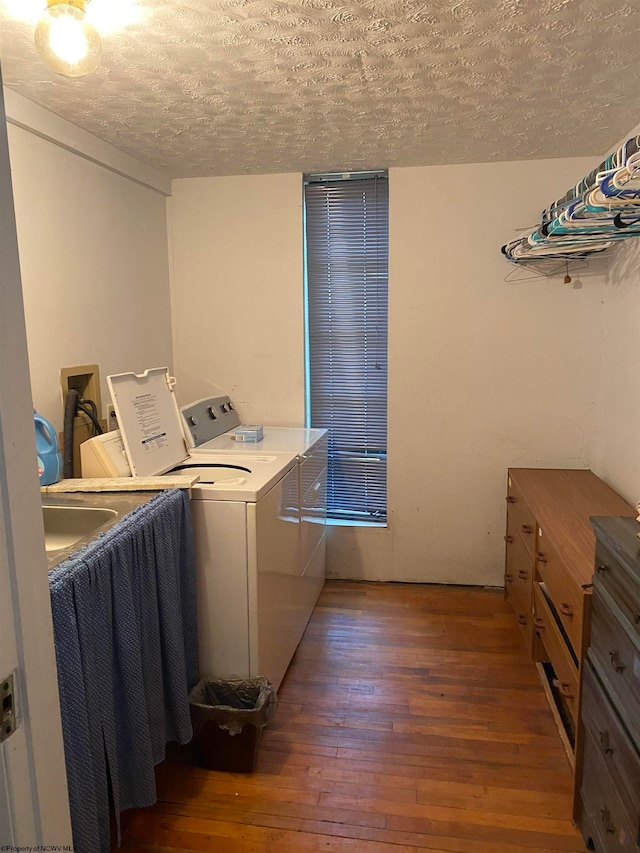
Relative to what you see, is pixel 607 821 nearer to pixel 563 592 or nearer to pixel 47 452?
pixel 563 592

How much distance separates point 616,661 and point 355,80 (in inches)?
78.3

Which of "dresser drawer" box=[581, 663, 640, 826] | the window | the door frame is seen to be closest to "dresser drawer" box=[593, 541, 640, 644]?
"dresser drawer" box=[581, 663, 640, 826]

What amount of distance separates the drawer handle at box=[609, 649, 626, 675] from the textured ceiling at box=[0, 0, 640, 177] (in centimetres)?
170

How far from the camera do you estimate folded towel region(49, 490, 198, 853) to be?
4.65 feet

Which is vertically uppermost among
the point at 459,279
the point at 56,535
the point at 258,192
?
the point at 258,192

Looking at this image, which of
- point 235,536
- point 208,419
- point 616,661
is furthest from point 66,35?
point 616,661

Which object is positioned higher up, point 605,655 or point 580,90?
point 580,90

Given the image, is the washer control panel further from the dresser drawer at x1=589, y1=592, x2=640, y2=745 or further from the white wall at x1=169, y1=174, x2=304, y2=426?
the dresser drawer at x1=589, y1=592, x2=640, y2=745

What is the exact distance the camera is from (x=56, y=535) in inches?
81.7

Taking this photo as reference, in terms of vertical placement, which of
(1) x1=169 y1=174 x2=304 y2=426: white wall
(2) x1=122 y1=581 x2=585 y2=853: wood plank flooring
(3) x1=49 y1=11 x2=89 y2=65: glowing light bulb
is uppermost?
(3) x1=49 y1=11 x2=89 y2=65: glowing light bulb

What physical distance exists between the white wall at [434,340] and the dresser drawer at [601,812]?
180 centimetres

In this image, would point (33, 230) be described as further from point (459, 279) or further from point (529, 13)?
point (459, 279)

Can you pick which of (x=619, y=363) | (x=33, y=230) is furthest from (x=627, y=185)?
(x=33, y=230)

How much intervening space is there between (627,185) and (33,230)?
6.82ft
